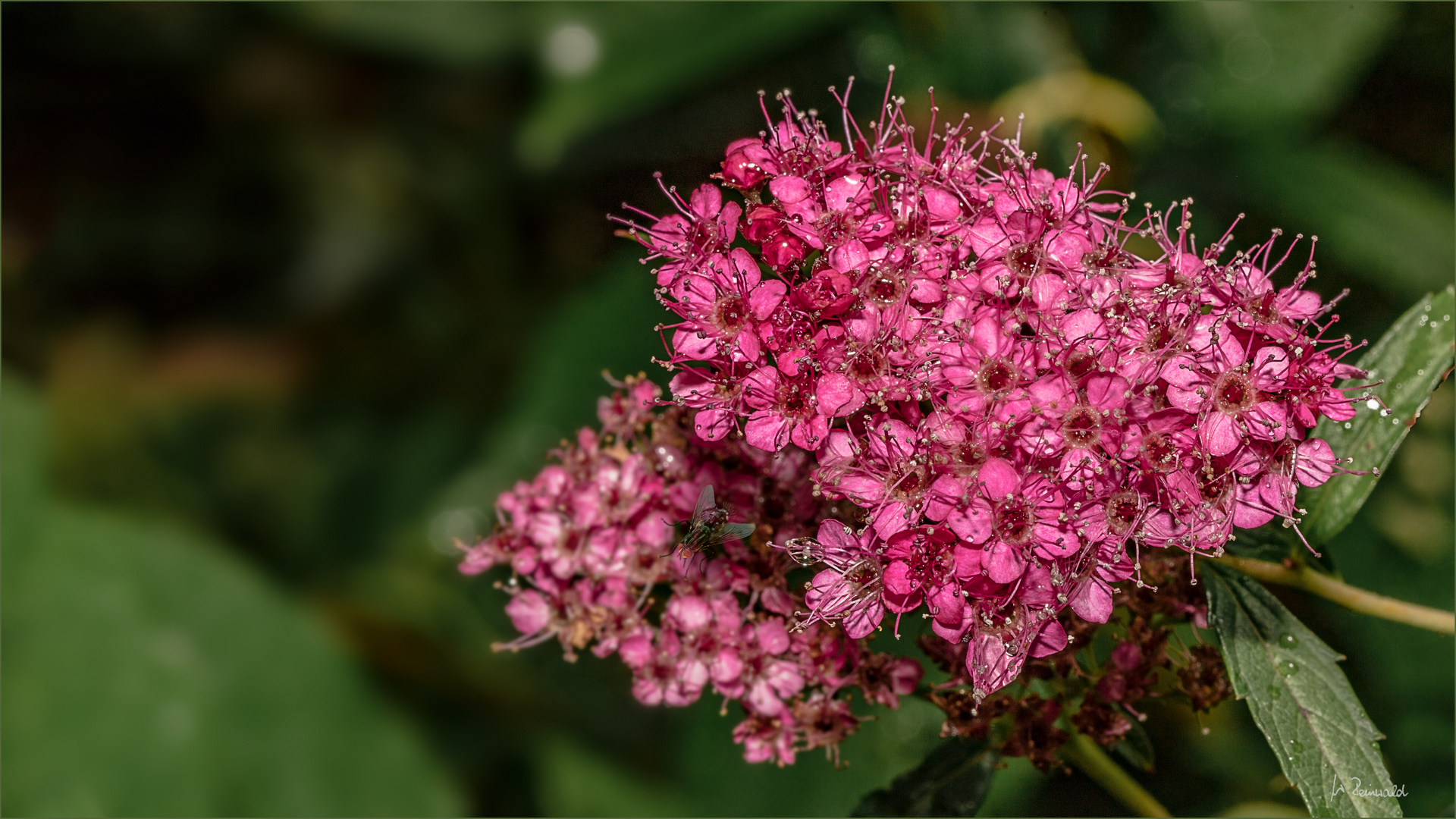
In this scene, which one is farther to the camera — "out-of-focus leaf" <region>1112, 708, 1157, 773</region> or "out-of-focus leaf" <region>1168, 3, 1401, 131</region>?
"out-of-focus leaf" <region>1168, 3, 1401, 131</region>

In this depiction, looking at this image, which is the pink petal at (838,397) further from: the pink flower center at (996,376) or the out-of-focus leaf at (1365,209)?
the out-of-focus leaf at (1365,209)

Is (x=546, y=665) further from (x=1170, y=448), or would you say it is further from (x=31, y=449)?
(x=1170, y=448)

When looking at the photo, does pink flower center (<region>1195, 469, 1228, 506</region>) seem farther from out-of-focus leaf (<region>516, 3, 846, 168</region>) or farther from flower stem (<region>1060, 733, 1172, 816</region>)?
out-of-focus leaf (<region>516, 3, 846, 168</region>)

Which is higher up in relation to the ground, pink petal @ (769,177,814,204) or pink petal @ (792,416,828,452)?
pink petal @ (769,177,814,204)

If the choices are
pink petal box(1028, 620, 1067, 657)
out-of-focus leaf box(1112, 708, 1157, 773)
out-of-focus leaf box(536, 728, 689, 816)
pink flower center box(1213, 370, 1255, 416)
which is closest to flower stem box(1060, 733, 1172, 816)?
out-of-focus leaf box(1112, 708, 1157, 773)

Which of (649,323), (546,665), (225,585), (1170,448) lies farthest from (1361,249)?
(225,585)

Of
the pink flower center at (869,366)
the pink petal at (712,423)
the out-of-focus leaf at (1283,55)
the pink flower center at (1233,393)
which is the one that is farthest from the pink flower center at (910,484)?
the out-of-focus leaf at (1283,55)

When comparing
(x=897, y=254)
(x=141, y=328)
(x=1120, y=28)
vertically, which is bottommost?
(x=897, y=254)
